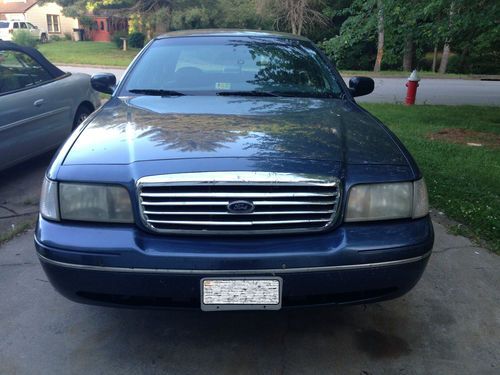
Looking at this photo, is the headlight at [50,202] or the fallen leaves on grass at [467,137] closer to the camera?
the headlight at [50,202]

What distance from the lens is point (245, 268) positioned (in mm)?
2289

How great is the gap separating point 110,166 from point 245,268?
2.68 ft

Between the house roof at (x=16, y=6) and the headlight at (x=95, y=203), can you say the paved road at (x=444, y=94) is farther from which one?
the house roof at (x=16, y=6)

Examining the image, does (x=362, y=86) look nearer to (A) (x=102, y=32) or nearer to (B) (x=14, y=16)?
(A) (x=102, y=32)

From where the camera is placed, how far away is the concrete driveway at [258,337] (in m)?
2.59

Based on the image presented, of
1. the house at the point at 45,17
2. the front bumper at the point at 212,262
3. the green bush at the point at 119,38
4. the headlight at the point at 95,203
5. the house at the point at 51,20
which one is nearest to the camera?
the front bumper at the point at 212,262

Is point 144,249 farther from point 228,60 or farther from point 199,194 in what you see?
point 228,60

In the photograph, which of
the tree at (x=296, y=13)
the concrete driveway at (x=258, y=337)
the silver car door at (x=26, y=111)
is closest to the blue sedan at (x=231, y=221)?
the concrete driveway at (x=258, y=337)

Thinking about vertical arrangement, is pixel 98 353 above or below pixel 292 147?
below

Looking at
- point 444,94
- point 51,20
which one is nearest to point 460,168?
point 444,94

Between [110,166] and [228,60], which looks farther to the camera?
[228,60]

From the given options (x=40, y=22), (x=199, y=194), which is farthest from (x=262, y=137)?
(x=40, y=22)

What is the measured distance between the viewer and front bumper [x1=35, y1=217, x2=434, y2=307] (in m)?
2.29

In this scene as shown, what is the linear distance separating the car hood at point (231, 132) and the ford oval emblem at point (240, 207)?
0.26m
